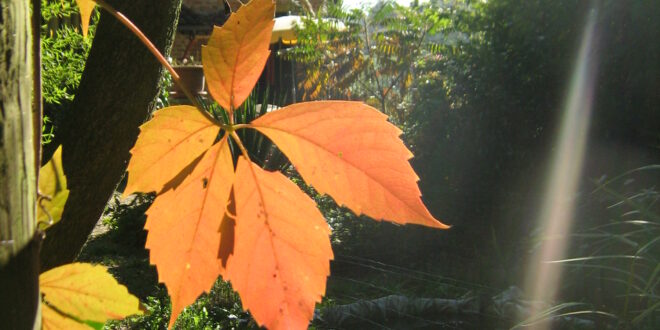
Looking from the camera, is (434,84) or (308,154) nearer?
(308,154)

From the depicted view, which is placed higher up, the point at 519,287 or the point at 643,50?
the point at 643,50

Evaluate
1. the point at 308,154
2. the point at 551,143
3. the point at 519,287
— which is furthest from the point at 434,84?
the point at 308,154

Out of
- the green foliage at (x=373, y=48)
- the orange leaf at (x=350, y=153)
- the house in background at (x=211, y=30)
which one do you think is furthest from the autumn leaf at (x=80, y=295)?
the house in background at (x=211, y=30)

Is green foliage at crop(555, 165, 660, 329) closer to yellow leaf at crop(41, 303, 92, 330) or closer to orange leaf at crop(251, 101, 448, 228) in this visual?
orange leaf at crop(251, 101, 448, 228)

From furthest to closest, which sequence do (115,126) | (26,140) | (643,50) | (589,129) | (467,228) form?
1. (467,228)
2. (589,129)
3. (643,50)
4. (115,126)
5. (26,140)

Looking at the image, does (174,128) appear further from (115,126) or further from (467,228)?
(467,228)

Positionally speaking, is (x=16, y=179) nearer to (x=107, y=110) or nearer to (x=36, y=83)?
(x=36, y=83)
